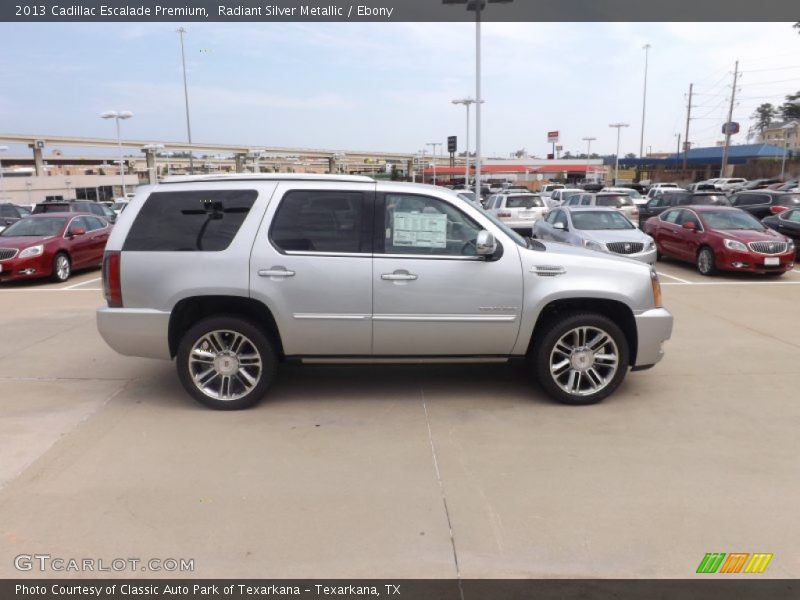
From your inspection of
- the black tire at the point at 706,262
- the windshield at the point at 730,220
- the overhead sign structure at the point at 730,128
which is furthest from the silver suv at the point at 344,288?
the overhead sign structure at the point at 730,128

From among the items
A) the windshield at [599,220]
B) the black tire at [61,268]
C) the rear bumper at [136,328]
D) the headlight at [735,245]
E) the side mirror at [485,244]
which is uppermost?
the side mirror at [485,244]

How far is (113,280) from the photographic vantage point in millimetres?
4895

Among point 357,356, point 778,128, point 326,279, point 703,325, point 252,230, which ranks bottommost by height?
point 703,325

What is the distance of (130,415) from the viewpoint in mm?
4918

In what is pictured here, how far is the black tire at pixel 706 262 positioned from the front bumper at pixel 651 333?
8343mm

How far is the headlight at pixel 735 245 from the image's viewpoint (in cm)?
1173

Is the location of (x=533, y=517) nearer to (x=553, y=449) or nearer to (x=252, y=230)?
(x=553, y=449)

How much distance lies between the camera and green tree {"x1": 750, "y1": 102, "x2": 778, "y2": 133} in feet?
434

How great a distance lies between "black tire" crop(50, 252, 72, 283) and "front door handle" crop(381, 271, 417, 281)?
10.5 meters

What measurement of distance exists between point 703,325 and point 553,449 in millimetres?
4904

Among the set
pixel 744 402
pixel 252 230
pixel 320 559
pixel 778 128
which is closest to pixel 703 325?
pixel 744 402
